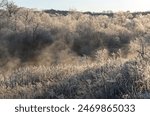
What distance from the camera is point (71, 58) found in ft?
86.9

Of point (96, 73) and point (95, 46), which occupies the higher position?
point (95, 46)

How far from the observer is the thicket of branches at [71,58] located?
9.73 meters

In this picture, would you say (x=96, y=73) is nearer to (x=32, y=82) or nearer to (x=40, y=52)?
(x=32, y=82)

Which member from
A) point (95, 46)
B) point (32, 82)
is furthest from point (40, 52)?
point (32, 82)

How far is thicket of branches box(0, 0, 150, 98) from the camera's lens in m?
9.73

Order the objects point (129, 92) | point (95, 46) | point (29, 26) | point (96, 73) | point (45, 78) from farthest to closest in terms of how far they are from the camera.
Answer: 1. point (29, 26)
2. point (95, 46)
3. point (45, 78)
4. point (96, 73)
5. point (129, 92)

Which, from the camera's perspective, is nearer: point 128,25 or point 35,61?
point 35,61

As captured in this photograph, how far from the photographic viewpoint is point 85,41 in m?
32.0

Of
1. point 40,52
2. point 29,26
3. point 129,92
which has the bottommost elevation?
point 129,92

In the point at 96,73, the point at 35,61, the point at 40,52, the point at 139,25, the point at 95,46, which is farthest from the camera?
the point at 139,25

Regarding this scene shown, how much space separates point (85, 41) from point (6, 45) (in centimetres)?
563

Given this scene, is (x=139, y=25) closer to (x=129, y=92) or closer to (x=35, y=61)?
(x=35, y=61)

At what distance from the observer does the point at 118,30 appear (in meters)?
35.9

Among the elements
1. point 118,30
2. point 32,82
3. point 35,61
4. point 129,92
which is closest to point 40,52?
point 35,61
